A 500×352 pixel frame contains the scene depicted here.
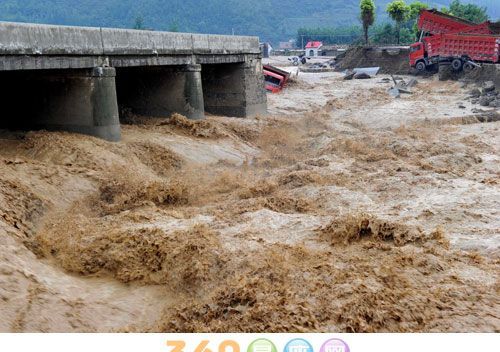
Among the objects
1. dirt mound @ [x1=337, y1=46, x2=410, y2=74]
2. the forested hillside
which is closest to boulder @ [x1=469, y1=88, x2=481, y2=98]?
dirt mound @ [x1=337, y1=46, x2=410, y2=74]

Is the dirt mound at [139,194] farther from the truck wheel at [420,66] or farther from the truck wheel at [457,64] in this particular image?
the truck wheel at [420,66]

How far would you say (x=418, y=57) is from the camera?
29.2 meters

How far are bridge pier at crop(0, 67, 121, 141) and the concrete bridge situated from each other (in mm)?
17

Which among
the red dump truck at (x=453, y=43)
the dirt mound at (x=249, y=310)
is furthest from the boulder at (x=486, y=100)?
the dirt mound at (x=249, y=310)

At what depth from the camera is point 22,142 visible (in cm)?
941

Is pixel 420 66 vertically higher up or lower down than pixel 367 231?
higher up

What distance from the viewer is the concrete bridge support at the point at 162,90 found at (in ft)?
43.6

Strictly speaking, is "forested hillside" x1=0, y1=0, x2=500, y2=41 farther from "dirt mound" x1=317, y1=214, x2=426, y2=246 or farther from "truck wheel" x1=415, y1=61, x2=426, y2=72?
"dirt mound" x1=317, y1=214, x2=426, y2=246

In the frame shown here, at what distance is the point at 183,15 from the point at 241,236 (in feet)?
493

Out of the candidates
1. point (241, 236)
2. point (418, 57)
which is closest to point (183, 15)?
point (418, 57)

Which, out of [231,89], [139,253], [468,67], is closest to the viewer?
[139,253]

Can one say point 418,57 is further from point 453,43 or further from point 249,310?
point 249,310

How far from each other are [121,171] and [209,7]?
499 feet

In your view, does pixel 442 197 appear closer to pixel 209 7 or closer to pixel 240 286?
pixel 240 286
